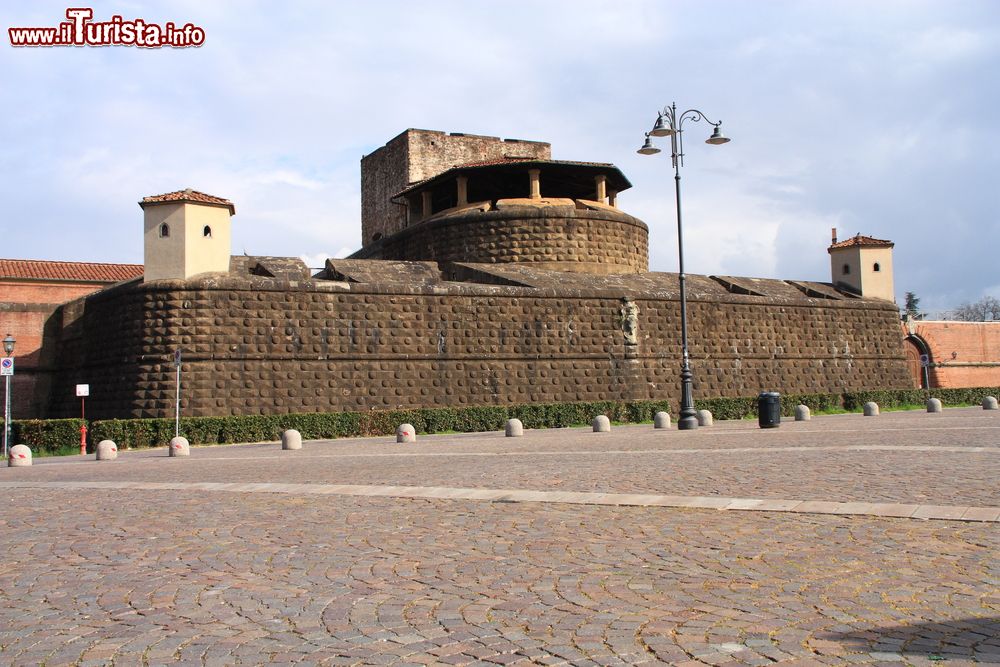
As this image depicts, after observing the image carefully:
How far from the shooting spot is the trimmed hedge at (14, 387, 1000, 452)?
20.8 metres

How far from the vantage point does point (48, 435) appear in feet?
68.1

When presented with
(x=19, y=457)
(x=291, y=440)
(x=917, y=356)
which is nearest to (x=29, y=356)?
(x=19, y=457)

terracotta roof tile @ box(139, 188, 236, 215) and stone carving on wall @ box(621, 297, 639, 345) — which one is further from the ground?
terracotta roof tile @ box(139, 188, 236, 215)

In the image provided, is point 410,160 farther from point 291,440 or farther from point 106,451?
point 106,451

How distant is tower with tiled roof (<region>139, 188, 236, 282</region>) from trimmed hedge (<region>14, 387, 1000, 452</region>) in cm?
504

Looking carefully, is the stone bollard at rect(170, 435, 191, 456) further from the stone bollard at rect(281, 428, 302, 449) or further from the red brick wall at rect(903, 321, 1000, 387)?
the red brick wall at rect(903, 321, 1000, 387)

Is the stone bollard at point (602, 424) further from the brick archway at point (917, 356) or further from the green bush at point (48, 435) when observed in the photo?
the brick archway at point (917, 356)

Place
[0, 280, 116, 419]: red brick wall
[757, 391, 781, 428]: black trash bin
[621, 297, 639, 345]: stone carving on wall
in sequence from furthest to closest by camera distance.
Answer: [621, 297, 639, 345]: stone carving on wall
[0, 280, 116, 419]: red brick wall
[757, 391, 781, 428]: black trash bin

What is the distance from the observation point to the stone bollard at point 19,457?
15953mm

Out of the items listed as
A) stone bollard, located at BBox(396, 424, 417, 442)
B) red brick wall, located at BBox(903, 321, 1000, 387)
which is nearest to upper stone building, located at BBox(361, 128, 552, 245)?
red brick wall, located at BBox(903, 321, 1000, 387)

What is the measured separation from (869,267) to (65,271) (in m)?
32.8

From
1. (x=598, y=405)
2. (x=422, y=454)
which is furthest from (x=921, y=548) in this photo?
(x=598, y=405)

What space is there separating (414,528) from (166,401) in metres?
18.2

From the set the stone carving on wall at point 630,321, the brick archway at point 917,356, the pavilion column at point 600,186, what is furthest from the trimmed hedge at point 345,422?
the brick archway at point 917,356
